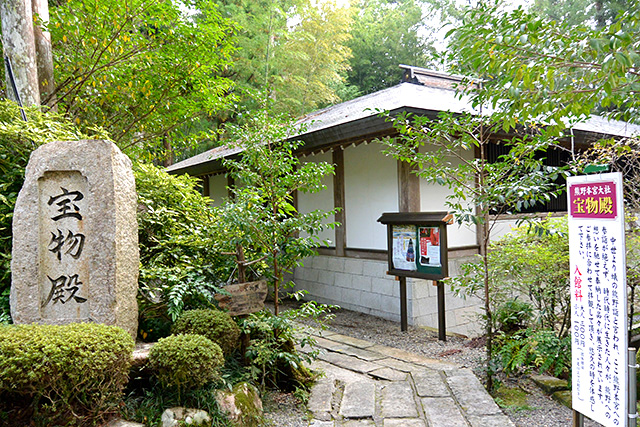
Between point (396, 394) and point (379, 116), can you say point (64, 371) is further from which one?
point (379, 116)

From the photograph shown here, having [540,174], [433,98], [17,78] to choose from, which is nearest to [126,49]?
[17,78]

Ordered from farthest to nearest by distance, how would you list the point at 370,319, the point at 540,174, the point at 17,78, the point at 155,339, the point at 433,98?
the point at 433,98
the point at 370,319
the point at 17,78
the point at 155,339
the point at 540,174

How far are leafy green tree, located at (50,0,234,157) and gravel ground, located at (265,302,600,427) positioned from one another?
4.09 meters

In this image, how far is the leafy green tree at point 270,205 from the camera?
13.7 ft

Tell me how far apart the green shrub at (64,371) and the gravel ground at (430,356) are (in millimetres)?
1386

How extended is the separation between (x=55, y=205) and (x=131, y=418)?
1873mm

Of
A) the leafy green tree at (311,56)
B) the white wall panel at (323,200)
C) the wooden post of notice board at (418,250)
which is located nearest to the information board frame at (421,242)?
Result: the wooden post of notice board at (418,250)

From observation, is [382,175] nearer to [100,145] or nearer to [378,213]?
[378,213]

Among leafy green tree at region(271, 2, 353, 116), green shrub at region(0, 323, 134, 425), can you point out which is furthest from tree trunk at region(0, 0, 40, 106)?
leafy green tree at region(271, 2, 353, 116)

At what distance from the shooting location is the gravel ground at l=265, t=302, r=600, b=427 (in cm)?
371

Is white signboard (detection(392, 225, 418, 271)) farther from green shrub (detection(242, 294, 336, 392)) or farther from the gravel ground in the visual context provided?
green shrub (detection(242, 294, 336, 392))

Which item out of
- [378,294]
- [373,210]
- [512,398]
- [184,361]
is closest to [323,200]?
[373,210]

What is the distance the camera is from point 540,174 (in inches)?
146

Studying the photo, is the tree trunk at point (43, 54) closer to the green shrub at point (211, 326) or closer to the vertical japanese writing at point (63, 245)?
the vertical japanese writing at point (63, 245)
